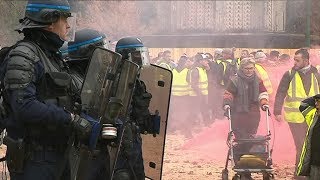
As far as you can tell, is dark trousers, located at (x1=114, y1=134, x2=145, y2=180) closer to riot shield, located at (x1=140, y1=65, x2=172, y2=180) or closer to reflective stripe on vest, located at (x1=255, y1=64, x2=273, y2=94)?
riot shield, located at (x1=140, y1=65, x2=172, y2=180)

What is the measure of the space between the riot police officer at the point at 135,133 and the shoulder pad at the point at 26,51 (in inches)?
64.3

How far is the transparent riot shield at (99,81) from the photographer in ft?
12.3

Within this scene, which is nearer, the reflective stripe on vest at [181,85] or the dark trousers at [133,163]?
the dark trousers at [133,163]

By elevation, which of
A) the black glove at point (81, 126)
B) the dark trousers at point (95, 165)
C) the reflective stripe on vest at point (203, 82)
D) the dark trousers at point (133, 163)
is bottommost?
the reflective stripe on vest at point (203, 82)

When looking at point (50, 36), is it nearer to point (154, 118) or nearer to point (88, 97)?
point (88, 97)

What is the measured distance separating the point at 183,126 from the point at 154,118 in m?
8.96

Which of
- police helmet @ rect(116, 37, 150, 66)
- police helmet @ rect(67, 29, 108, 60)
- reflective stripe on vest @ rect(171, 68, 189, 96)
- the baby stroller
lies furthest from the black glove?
reflective stripe on vest @ rect(171, 68, 189, 96)

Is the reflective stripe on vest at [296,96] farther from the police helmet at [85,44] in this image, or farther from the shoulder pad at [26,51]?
the shoulder pad at [26,51]

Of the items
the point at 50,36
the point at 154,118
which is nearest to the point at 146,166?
the point at 154,118

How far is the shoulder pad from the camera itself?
3.38 metres

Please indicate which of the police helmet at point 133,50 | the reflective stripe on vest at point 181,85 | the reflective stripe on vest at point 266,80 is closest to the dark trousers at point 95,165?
the police helmet at point 133,50

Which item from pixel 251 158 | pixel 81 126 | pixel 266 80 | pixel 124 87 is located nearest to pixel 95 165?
pixel 124 87

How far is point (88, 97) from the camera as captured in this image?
148 inches

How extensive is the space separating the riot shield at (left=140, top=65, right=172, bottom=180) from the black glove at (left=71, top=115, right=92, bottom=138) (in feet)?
7.09
